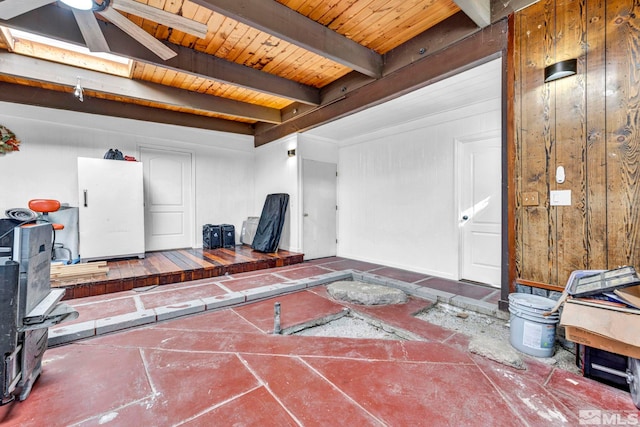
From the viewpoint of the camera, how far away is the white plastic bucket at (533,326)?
2.06 m

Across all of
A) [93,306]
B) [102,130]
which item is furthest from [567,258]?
[102,130]

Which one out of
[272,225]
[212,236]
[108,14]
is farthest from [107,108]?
[272,225]

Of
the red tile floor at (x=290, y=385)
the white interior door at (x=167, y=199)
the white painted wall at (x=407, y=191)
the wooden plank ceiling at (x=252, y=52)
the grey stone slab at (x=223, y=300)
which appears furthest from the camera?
the white interior door at (x=167, y=199)

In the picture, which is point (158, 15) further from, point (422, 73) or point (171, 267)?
point (171, 267)

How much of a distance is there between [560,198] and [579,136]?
491 mm

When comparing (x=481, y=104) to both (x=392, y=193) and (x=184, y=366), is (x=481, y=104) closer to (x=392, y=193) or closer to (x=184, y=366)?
(x=392, y=193)

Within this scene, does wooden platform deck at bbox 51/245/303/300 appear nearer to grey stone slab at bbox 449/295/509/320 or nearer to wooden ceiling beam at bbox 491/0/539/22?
grey stone slab at bbox 449/295/509/320

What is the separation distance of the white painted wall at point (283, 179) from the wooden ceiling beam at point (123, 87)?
0.66m

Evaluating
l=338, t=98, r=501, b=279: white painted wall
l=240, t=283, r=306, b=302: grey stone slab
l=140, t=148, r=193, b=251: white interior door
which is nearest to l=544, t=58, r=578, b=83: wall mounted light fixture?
l=338, t=98, r=501, b=279: white painted wall

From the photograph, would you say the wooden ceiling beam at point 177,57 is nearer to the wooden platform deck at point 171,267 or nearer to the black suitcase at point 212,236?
the wooden platform deck at point 171,267

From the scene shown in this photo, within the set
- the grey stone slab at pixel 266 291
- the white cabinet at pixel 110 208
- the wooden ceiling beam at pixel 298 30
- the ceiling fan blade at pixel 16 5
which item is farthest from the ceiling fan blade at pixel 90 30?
the grey stone slab at pixel 266 291

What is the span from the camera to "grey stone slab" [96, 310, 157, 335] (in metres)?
2.41

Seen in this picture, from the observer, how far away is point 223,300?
3076mm
